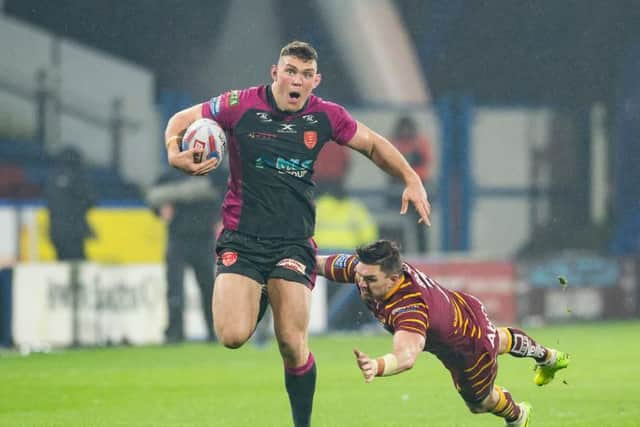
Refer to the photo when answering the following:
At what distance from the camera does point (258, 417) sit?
9.62 metres

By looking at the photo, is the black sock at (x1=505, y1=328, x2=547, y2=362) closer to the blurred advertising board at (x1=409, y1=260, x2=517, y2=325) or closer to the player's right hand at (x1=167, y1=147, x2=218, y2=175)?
the player's right hand at (x1=167, y1=147, x2=218, y2=175)

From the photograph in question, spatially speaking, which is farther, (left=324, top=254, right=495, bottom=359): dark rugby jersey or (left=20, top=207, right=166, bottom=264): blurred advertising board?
(left=20, top=207, right=166, bottom=264): blurred advertising board

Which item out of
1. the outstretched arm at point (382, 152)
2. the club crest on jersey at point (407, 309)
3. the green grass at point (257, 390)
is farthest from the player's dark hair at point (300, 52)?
the green grass at point (257, 390)

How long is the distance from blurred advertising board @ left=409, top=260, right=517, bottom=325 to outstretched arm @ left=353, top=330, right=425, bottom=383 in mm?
11450

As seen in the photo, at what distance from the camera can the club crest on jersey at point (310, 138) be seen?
27.5 ft

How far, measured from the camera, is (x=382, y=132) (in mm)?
24266

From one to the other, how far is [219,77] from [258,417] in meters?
15.1

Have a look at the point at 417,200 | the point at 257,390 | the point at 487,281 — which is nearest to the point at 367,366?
the point at 417,200

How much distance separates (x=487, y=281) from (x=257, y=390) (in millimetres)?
8243

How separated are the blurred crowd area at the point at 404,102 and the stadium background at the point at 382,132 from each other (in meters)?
0.03

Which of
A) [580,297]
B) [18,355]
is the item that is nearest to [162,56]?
[580,297]

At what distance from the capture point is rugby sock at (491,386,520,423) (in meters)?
8.48

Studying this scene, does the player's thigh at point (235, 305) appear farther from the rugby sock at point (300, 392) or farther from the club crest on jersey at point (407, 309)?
the club crest on jersey at point (407, 309)

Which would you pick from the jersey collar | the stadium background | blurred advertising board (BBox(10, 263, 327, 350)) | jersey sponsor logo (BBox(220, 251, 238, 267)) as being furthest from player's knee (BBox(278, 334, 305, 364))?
blurred advertising board (BBox(10, 263, 327, 350))
